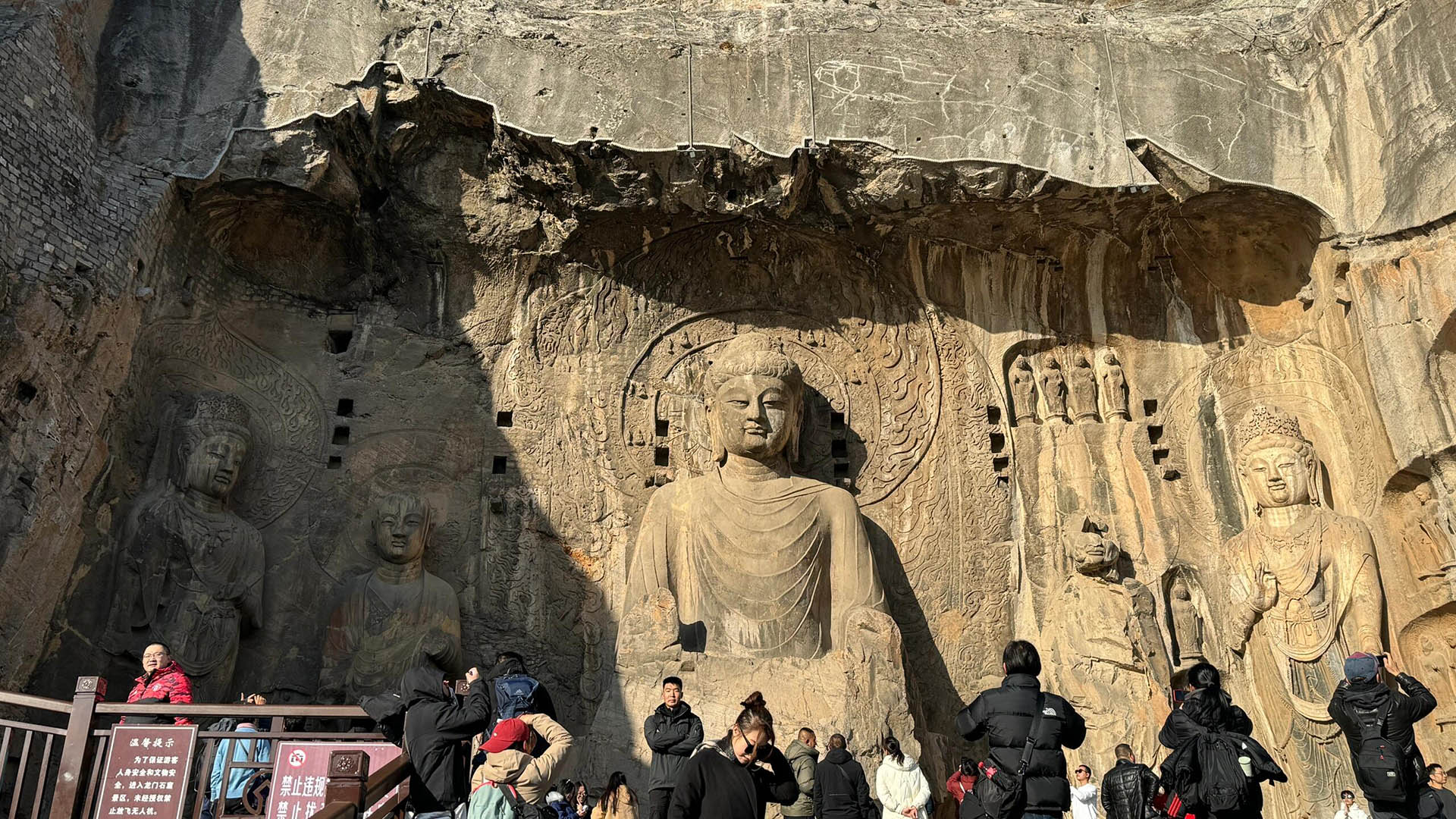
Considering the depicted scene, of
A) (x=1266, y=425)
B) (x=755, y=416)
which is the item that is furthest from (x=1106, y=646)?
(x=755, y=416)

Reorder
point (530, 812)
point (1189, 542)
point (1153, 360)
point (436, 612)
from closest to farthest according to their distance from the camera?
point (530, 812), point (436, 612), point (1189, 542), point (1153, 360)

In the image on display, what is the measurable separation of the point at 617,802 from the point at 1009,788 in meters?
2.42

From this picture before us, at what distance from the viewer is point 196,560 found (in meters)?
8.23

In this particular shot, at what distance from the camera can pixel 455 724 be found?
15.4 feet

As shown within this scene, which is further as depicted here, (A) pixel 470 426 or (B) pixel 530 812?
(A) pixel 470 426

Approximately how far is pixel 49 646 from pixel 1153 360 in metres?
7.89

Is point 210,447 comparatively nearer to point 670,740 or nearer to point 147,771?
point 147,771

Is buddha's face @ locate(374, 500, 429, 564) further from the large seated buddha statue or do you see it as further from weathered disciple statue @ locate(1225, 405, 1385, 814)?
weathered disciple statue @ locate(1225, 405, 1385, 814)

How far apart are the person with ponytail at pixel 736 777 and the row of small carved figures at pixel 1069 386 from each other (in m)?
5.91

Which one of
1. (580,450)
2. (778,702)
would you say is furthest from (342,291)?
(778,702)

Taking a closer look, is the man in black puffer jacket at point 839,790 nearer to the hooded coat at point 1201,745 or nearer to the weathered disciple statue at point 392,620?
the hooded coat at point 1201,745

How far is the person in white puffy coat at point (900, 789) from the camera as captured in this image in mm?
6215

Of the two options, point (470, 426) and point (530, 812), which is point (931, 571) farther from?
point (530, 812)

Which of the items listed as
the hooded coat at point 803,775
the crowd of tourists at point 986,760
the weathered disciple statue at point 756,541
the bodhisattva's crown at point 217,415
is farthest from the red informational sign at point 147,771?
the bodhisattva's crown at point 217,415
